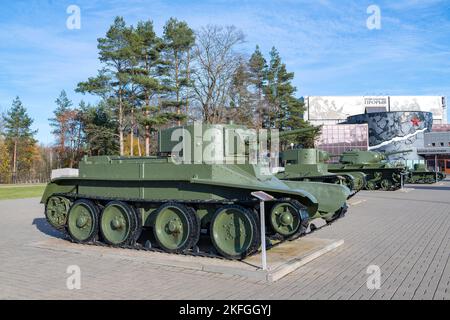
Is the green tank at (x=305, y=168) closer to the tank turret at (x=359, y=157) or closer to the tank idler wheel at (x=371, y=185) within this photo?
the tank turret at (x=359, y=157)

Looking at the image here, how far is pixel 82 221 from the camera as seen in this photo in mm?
9727

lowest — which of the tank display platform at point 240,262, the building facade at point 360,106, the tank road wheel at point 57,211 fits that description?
the tank display platform at point 240,262

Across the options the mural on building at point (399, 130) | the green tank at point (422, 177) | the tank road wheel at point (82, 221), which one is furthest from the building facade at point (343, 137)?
the tank road wheel at point (82, 221)

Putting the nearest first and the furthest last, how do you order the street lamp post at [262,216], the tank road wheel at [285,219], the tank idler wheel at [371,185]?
the street lamp post at [262,216]
the tank road wheel at [285,219]
the tank idler wheel at [371,185]

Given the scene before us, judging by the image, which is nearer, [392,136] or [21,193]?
[21,193]

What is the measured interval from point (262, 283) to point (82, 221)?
15.8 ft

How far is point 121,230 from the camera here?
9305 millimetres

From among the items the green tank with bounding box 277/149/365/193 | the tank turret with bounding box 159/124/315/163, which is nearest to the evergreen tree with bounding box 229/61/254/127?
the green tank with bounding box 277/149/365/193

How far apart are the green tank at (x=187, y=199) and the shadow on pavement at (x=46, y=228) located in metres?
1.42

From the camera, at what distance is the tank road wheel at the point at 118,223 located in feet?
29.6

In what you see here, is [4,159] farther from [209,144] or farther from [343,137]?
[209,144]

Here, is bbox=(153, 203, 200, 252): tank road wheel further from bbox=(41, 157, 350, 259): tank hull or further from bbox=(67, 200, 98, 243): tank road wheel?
bbox=(67, 200, 98, 243): tank road wheel

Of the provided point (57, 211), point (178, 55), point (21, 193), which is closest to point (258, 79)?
point (178, 55)

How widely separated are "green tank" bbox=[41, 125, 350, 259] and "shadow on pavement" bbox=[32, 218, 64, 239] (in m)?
1.42
